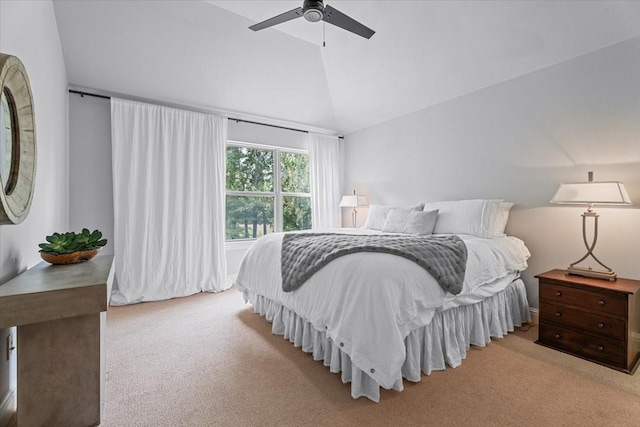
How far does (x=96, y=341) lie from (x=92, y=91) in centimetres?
320

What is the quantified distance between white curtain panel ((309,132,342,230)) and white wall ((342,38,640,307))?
1.48 meters

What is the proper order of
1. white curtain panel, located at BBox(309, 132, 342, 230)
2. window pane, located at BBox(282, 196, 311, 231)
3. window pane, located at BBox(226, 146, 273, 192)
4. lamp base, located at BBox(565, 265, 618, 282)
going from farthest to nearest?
1. white curtain panel, located at BBox(309, 132, 342, 230)
2. window pane, located at BBox(282, 196, 311, 231)
3. window pane, located at BBox(226, 146, 273, 192)
4. lamp base, located at BBox(565, 265, 618, 282)

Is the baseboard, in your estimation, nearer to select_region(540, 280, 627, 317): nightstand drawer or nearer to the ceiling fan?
the ceiling fan

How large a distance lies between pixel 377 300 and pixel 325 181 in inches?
148

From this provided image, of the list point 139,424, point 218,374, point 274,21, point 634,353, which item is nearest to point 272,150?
point 274,21

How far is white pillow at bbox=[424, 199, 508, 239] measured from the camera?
9.62ft

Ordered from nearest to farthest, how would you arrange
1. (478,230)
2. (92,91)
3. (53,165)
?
(53,165) < (478,230) < (92,91)

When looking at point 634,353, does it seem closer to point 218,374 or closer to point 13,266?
point 218,374

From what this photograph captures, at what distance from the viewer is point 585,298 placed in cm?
215

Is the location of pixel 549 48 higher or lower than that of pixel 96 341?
higher

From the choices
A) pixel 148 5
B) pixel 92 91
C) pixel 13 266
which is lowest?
pixel 13 266

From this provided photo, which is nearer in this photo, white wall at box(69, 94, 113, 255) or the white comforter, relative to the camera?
the white comforter

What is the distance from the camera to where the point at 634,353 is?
208cm

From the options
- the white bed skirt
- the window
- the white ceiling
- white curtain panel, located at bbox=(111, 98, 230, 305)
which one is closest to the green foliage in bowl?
the white bed skirt
